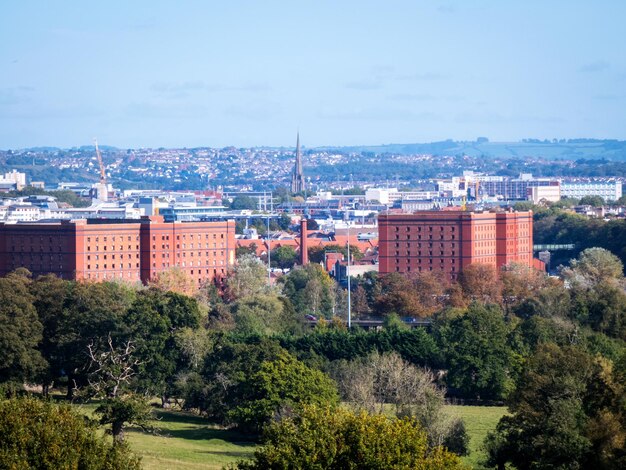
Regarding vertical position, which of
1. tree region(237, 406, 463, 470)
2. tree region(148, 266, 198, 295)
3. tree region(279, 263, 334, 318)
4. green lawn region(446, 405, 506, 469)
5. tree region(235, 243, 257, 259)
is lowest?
green lawn region(446, 405, 506, 469)

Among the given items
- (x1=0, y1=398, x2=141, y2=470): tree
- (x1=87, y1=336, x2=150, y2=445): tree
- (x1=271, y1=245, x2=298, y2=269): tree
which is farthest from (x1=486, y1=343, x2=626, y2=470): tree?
(x1=271, y1=245, x2=298, y2=269): tree

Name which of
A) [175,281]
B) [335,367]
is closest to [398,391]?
[335,367]

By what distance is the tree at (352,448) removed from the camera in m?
35.7

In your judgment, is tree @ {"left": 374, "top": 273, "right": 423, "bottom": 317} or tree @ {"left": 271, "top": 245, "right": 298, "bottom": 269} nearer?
tree @ {"left": 374, "top": 273, "right": 423, "bottom": 317}

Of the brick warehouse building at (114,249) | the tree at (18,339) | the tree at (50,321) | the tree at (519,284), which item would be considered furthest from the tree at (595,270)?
the tree at (18,339)

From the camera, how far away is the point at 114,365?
59594mm

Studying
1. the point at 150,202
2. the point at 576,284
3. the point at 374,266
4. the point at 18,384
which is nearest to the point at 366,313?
the point at 576,284

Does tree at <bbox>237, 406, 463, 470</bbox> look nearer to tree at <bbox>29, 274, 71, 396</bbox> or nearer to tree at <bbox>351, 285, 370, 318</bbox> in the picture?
tree at <bbox>29, 274, 71, 396</bbox>

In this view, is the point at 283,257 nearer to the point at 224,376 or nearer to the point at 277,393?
the point at 224,376

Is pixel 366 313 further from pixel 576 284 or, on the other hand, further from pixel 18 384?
pixel 18 384

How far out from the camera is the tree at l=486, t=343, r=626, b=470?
44.9m

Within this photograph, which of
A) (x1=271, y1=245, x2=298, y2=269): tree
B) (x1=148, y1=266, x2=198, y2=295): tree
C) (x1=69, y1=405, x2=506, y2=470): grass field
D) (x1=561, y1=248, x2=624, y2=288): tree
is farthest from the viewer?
(x1=271, y1=245, x2=298, y2=269): tree

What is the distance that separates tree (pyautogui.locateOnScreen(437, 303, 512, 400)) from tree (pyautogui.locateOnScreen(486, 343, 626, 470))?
16.8 meters

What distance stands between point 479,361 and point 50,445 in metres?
35.6
